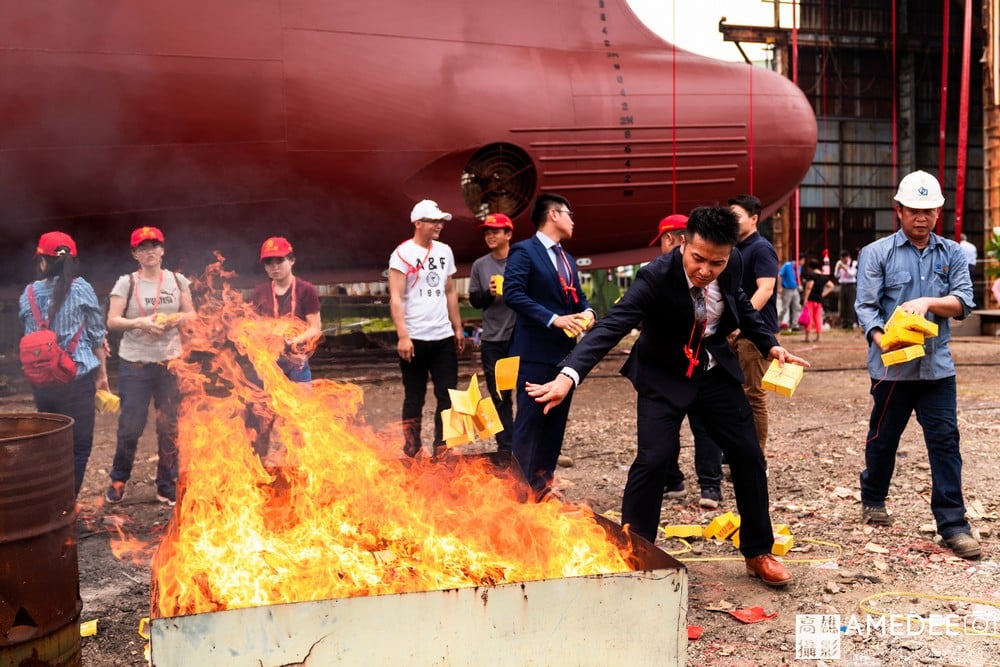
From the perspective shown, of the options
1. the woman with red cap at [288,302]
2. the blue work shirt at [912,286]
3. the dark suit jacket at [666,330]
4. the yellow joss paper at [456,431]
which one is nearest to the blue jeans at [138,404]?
the woman with red cap at [288,302]

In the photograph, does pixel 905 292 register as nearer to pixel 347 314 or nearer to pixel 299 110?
pixel 299 110

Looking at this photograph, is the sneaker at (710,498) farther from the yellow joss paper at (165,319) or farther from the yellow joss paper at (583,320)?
the yellow joss paper at (165,319)

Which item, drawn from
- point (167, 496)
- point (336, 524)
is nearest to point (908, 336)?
point (336, 524)

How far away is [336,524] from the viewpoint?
3.46 metres

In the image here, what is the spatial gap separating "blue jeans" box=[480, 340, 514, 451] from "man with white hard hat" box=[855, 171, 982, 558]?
2394 millimetres

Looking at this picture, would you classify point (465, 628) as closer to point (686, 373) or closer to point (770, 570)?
point (686, 373)

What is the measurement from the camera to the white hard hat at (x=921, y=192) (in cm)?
450

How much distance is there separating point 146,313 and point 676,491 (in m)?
3.65

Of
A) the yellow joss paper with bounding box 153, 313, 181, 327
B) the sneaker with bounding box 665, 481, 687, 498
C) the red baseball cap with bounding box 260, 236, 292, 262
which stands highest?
the red baseball cap with bounding box 260, 236, 292, 262

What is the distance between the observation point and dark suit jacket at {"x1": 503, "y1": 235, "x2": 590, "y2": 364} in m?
5.16

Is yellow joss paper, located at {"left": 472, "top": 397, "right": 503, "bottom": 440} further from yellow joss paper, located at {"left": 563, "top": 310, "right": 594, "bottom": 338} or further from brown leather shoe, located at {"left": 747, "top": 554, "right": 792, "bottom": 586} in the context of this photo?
brown leather shoe, located at {"left": 747, "top": 554, "right": 792, "bottom": 586}

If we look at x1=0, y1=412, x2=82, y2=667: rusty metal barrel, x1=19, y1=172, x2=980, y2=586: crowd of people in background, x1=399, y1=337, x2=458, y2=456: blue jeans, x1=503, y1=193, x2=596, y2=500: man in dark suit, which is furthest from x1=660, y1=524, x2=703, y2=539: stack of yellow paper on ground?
x1=0, y1=412, x2=82, y2=667: rusty metal barrel

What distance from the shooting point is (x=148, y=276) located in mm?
5672

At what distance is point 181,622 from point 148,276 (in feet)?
12.3
